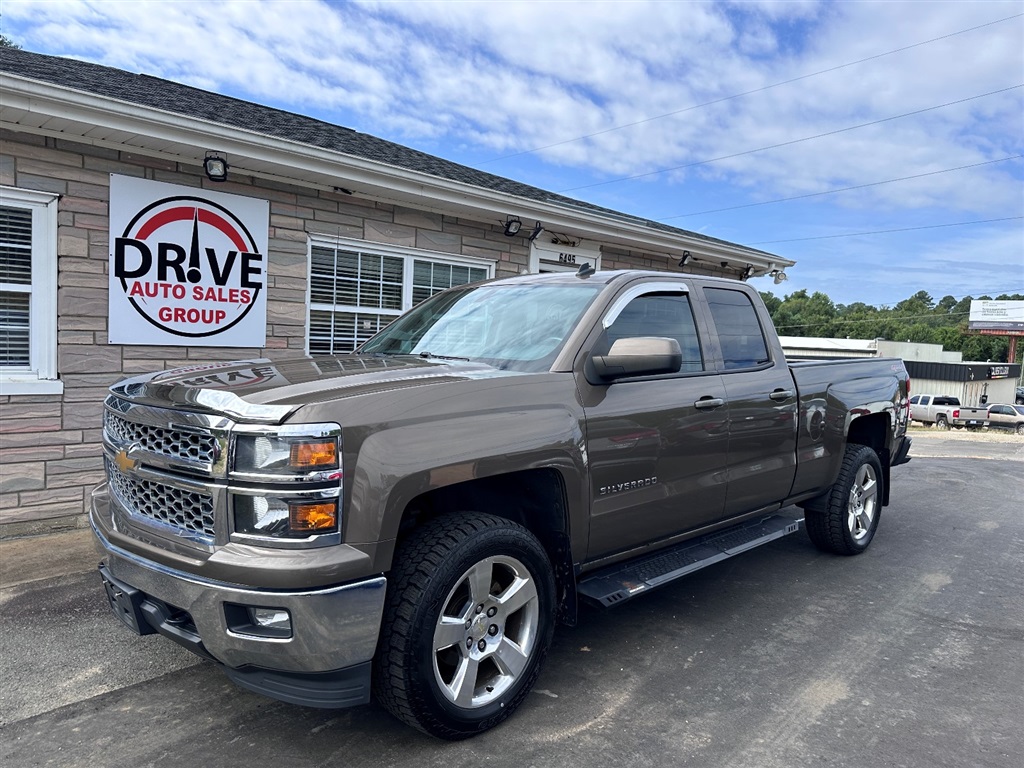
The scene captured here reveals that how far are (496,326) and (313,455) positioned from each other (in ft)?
5.43

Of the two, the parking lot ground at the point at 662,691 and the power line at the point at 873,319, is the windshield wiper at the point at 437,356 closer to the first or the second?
the parking lot ground at the point at 662,691

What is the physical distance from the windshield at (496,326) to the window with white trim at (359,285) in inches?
111

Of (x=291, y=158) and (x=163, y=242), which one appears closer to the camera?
(x=163, y=242)

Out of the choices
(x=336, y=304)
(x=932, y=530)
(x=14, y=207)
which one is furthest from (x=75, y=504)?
(x=932, y=530)

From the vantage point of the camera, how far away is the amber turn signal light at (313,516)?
8.16 feet

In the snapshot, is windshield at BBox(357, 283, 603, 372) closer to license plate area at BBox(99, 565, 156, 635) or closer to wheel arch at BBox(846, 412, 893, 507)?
license plate area at BBox(99, 565, 156, 635)

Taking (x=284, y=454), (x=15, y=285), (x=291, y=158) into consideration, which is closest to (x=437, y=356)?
(x=284, y=454)

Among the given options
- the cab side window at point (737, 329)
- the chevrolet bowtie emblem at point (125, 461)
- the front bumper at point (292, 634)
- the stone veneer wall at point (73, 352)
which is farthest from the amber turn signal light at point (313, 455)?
the stone veneer wall at point (73, 352)

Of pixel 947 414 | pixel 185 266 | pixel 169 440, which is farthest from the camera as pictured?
pixel 947 414

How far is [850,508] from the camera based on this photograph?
18.2 feet

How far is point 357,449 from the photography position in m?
2.56

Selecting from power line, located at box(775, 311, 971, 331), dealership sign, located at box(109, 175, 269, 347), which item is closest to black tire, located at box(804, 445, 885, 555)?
dealership sign, located at box(109, 175, 269, 347)

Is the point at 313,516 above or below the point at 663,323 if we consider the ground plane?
below

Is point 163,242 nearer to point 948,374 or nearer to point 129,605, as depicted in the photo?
point 129,605
